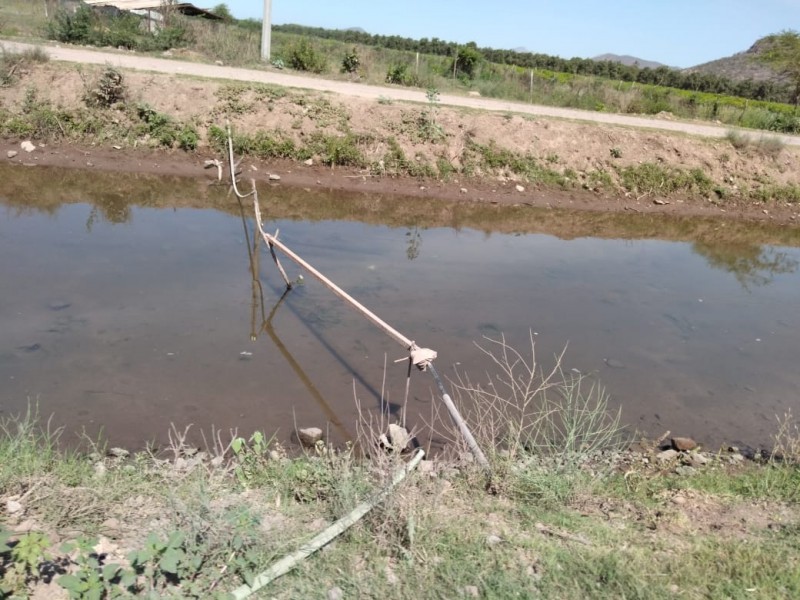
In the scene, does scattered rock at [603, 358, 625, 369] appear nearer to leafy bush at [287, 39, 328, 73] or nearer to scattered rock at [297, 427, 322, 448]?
scattered rock at [297, 427, 322, 448]

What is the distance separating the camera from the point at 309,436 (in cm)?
505

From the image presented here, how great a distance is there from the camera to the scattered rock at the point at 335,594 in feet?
9.75

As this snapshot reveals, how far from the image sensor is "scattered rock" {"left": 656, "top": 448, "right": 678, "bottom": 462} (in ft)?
17.1

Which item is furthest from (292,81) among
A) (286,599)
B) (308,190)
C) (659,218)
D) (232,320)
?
(286,599)

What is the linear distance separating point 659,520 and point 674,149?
13.8 m

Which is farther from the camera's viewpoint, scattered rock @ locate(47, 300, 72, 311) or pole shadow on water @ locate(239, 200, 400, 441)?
scattered rock @ locate(47, 300, 72, 311)

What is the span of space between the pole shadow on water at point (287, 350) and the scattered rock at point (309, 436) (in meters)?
0.30

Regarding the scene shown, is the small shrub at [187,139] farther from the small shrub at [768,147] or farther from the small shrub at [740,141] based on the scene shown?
the small shrub at [768,147]

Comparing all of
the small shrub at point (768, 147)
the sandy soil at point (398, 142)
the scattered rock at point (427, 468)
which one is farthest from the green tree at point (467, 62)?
the scattered rock at point (427, 468)

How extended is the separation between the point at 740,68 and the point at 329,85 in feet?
159

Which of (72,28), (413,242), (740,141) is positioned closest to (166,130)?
(413,242)

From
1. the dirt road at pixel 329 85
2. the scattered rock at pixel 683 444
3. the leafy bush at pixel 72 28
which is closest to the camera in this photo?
the scattered rock at pixel 683 444

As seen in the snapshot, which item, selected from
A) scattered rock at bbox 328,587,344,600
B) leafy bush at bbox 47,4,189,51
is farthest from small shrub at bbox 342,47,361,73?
scattered rock at bbox 328,587,344,600

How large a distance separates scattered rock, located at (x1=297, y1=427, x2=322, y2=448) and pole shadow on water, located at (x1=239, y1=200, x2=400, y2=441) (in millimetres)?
295
